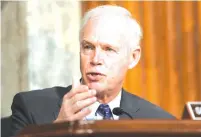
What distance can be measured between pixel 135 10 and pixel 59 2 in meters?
0.45

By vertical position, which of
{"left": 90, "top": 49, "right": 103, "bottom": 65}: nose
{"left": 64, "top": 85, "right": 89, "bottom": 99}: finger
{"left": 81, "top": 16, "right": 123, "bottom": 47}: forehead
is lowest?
{"left": 64, "top": 85, "right": 89, "bottom": 99}: finger

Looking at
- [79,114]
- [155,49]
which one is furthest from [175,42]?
[79,114]

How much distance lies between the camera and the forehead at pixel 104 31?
2053 millimetres

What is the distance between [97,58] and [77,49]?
116cm

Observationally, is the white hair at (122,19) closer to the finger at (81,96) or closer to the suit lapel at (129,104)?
the suit lapel at (129,104)

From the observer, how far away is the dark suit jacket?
199 cm

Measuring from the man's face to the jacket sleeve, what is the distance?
246mm

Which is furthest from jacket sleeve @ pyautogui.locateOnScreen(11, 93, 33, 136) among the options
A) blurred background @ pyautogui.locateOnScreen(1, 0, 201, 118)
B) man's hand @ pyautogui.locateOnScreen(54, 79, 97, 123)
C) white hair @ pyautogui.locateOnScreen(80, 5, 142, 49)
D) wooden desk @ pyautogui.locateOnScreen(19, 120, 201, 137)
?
blurred background @ pyautogui.locateOnScreen(1, 0, 201, 118)

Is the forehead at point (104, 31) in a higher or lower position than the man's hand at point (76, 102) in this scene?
higher

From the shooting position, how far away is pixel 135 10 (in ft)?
10.6

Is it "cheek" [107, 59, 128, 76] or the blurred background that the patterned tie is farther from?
the blurred background

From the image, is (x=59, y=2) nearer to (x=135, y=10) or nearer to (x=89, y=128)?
(x=135, y=10)

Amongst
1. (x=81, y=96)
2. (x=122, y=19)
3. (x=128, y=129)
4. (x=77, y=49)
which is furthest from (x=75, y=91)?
(x=77, y=49)

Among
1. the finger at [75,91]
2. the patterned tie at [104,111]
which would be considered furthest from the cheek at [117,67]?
the finger at [75,91]
